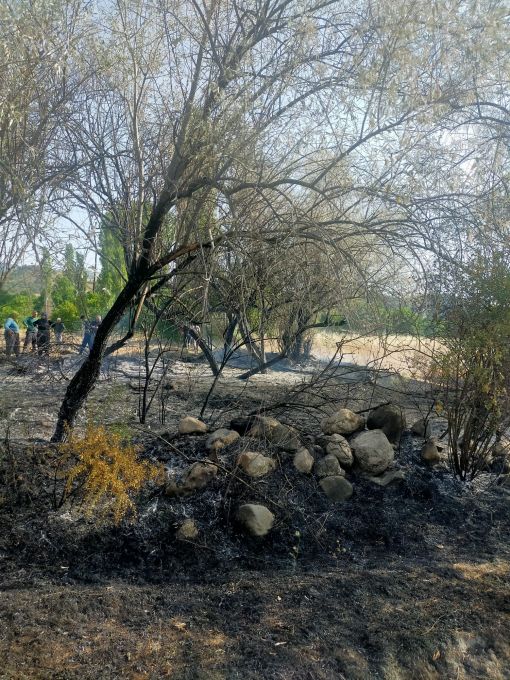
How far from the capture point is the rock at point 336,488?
5379 mm

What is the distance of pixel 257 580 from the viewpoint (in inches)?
165

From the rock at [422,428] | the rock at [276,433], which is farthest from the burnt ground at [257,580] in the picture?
the rock at [422,428]

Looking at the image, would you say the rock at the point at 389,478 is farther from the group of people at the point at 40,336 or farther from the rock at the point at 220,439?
the group of people at the point at 40,336

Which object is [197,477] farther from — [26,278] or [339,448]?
[26,278]

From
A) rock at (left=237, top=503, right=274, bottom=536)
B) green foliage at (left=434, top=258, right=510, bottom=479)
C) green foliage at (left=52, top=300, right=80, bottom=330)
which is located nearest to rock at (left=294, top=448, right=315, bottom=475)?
rock at (left=237, top=503, right=274, bottom=536)

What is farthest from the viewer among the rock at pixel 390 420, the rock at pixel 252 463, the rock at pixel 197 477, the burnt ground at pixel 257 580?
the rock at pixel 390 420

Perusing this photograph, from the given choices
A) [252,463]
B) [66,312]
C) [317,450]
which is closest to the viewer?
[252,463]

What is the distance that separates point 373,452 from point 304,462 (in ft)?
2.28

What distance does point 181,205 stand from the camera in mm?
6020

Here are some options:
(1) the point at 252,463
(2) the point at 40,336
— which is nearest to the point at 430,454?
(1) the point at 252,463

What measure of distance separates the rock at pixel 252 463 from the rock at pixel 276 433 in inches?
11.8

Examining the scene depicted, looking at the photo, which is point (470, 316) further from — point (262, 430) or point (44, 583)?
point (44, 583)

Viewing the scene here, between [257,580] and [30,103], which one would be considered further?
[30,103]

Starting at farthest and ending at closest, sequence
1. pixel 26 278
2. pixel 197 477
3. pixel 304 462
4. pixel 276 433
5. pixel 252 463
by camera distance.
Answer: pixel 26 278 < pixel 276 433 < pixel 304 462 < pixel 252 463 < pixel 197 477
